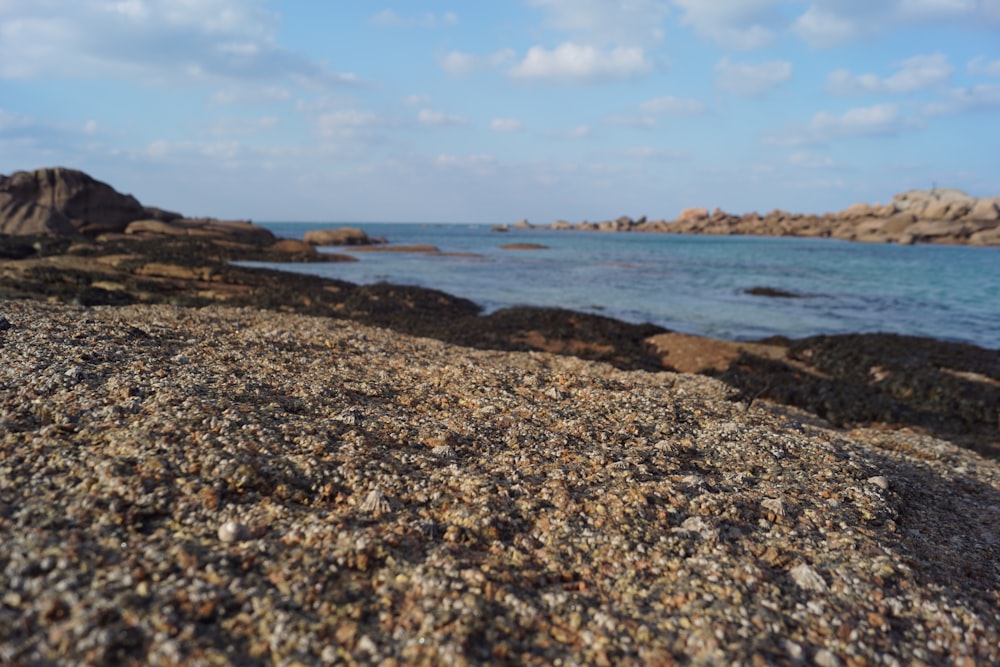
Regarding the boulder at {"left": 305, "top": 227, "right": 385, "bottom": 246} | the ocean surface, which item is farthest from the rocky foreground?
the boulder at {"left": 305, "top": 227, "right": 385, "bottom": 246}

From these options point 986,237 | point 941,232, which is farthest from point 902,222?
point 986,237

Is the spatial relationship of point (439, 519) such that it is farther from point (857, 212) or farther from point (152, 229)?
point (857, 212)

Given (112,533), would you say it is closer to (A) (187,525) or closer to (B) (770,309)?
(A) (187,525)

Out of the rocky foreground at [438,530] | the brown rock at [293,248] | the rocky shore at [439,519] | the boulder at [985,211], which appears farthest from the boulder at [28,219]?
the boulder at [985,211]

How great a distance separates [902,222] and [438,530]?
471 feet

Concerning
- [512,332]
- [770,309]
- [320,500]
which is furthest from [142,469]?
[770,309]

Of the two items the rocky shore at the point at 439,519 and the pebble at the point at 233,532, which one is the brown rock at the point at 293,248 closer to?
the rocky shore at the point at 439,519

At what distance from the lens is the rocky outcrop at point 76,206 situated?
41219 mm

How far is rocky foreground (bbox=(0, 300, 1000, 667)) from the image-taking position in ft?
10.9

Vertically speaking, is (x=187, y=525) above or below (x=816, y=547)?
above

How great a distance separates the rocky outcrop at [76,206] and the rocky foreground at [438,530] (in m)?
44.3

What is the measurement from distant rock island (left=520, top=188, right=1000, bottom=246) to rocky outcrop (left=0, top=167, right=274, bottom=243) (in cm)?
12533

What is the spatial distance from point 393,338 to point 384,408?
6123mm

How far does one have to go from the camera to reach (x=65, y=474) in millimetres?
4445
